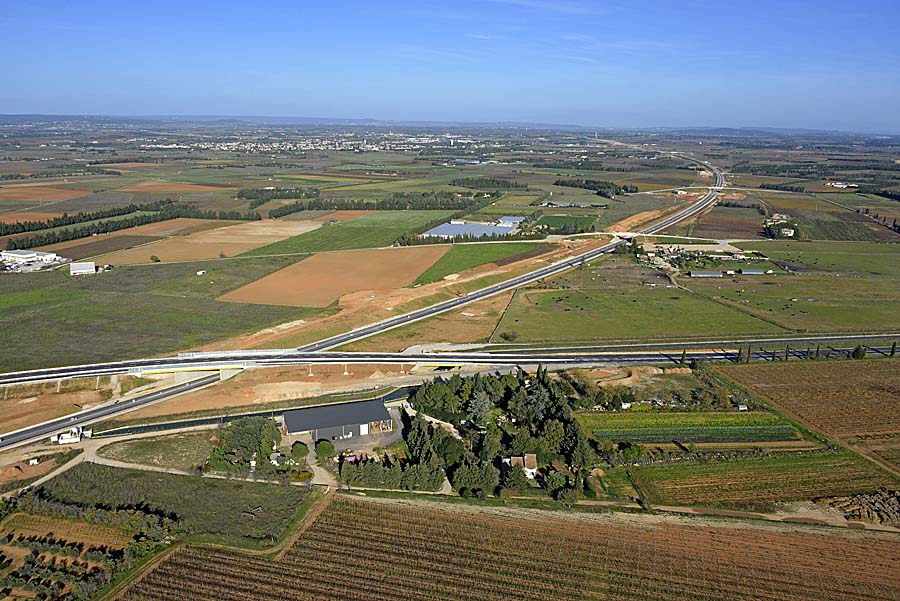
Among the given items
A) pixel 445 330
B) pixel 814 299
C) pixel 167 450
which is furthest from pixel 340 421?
pixel 814 299

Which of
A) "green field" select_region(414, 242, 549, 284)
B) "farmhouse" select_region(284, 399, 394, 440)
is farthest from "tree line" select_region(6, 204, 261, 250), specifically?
"farmhouse" select_region(284, 399, 394, 440)

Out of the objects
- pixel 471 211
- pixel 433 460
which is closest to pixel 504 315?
pixel 433 460

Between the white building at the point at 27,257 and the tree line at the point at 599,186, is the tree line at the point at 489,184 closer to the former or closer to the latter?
the tree line at the point at 599,186

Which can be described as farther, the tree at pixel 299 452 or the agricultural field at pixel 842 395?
the agricultural field at pixel 842 395

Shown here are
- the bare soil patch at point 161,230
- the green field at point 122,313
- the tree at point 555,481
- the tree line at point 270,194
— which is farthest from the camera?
the tree line at point 270,194

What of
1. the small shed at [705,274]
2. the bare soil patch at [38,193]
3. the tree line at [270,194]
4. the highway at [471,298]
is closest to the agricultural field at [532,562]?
the highway at [471,298]

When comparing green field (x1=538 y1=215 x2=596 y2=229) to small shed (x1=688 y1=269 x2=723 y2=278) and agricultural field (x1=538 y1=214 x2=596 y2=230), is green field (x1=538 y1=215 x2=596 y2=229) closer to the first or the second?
agricultural field (x1=538 y1=214 x2=596 y2=230)

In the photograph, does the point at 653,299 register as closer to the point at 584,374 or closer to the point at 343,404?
the point at 584,374
